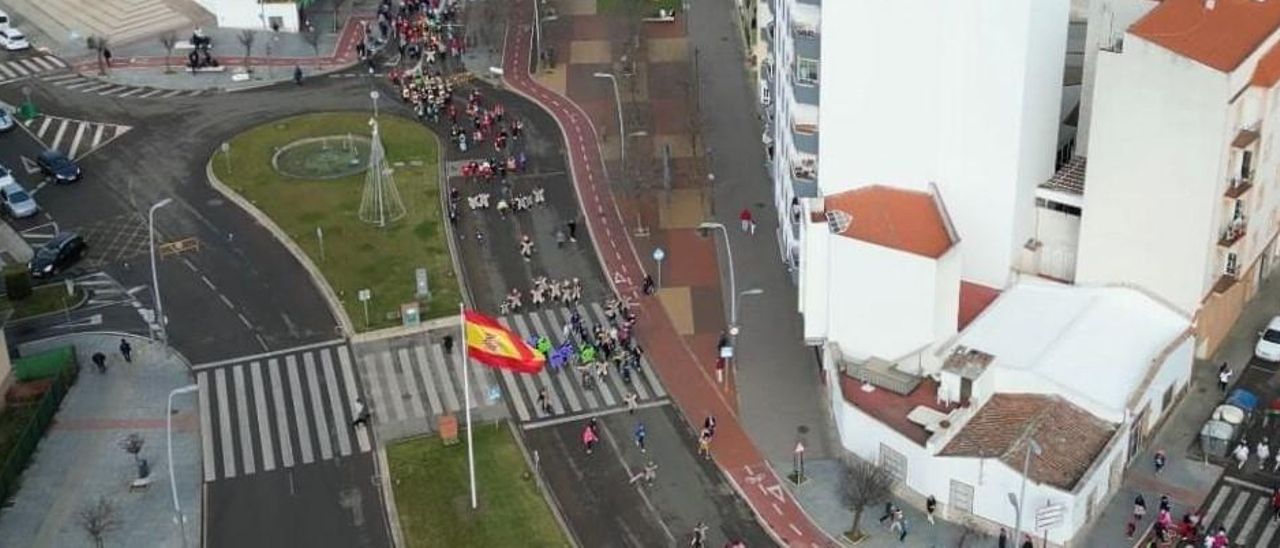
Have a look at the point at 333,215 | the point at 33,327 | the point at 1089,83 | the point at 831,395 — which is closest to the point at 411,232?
the point at 333,215

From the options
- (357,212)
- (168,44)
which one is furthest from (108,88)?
(357,212)

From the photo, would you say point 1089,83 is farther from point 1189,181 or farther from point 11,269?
point 11,269

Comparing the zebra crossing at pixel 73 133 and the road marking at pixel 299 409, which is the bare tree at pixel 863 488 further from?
the zebra crossing at pixel 73 133

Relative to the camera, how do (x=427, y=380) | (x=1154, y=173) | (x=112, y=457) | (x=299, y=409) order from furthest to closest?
(x=427, y=380), (x=299, y=409), (x=112, y=457), (x=1154, y=173)

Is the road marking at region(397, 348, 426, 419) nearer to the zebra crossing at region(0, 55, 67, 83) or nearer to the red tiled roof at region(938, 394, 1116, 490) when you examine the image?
the red tiled roof at region(938, 394, 1116, 490)

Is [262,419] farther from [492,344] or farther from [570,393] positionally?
[492,344]

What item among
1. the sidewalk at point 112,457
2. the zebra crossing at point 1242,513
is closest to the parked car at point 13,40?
the sidewalk at point 112,457

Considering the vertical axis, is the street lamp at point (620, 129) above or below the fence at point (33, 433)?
above
